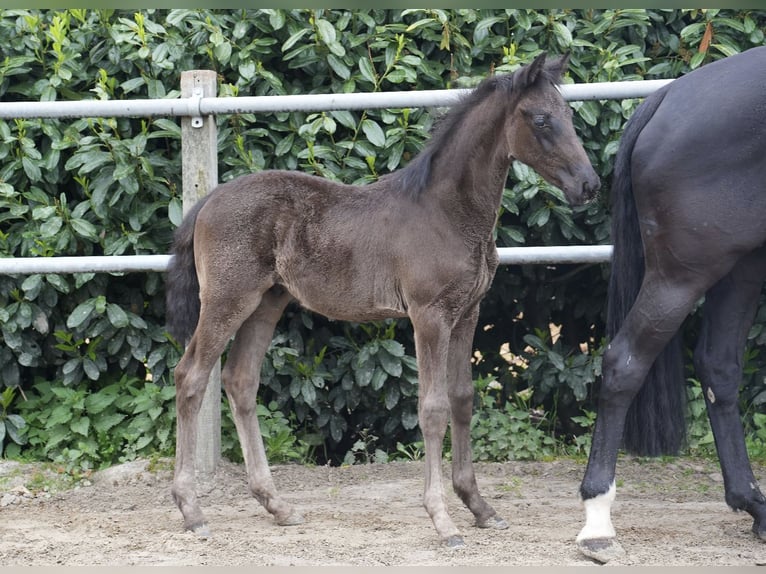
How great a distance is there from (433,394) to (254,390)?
1.00 meters

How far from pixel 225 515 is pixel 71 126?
7.93ft

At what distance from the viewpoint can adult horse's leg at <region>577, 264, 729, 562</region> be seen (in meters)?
4.28

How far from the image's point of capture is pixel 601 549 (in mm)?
4227

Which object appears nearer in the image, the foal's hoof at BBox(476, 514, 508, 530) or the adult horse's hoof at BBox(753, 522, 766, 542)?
the adult horse's hoof at BBox(753, 522, 766, 542)

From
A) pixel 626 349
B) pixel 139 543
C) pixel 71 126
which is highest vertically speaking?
pixel 71 126

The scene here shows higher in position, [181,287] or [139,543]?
[181,287]

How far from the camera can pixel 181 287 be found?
197 inches

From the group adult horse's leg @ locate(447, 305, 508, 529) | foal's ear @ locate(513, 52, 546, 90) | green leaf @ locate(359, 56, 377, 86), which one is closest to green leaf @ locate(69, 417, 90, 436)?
adult horse's leg @ locate(447, 305, 508, 529)

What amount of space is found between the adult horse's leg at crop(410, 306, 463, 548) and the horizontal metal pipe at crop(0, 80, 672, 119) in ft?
4.30

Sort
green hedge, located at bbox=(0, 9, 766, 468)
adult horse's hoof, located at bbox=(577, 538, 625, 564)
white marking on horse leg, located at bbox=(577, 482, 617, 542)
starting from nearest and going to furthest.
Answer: adult horse's hoof, located at bbox=(577, 538, 625, 564) < white marking on horse leg, located at bbox=(577, 482, 617, 542) < green hedge, located at bbox=(0, 9, 766, 468)

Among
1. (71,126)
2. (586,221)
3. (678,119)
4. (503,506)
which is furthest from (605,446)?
(71,126)

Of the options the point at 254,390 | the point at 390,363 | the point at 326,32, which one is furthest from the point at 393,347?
the point at 326,32

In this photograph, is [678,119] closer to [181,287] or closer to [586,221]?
[586,221]

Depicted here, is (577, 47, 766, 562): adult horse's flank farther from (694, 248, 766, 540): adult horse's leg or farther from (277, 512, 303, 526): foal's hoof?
(277, 512, 303, 526): foal's hoof
